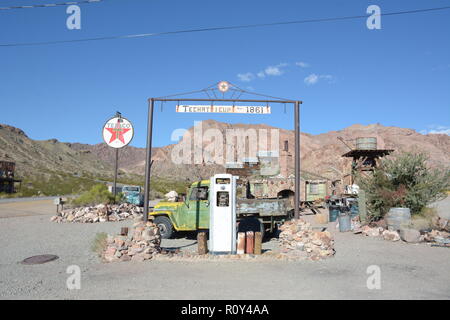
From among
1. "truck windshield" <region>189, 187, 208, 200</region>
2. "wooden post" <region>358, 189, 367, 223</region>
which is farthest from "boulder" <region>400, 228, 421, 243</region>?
"truck windshield" <region>189, 187, 208, 200</region>

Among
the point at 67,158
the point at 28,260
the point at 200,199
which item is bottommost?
the point at 28,260

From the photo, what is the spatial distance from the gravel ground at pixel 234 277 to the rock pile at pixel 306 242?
1.15ft

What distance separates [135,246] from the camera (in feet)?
26.5

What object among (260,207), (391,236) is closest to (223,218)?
(260,207)

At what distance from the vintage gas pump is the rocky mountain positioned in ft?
186

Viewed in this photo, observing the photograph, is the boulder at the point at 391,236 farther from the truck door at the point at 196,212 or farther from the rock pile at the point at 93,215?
the rock pile at the point at 93,215

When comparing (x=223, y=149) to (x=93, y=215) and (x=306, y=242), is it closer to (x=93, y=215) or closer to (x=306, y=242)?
(x=93, y=215)

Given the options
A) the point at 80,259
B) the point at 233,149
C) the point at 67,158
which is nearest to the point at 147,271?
the point at 80,259

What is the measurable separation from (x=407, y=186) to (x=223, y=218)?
9787 millimetres

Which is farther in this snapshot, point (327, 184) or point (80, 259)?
point (327, 184)

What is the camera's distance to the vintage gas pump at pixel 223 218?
8562 millimetres

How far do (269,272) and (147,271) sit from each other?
2.61 m

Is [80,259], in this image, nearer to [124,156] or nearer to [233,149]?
[233,149]
